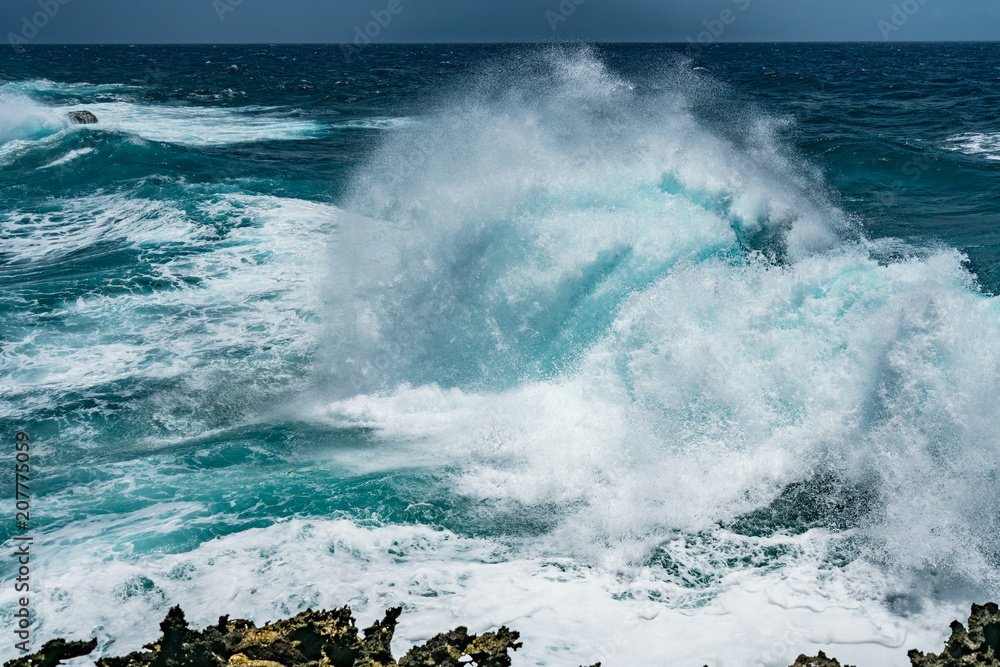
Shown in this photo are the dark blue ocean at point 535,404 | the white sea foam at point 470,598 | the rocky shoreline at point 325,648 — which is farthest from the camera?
the dark blue ocean at point 535,404

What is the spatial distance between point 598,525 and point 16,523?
5144 millimetres

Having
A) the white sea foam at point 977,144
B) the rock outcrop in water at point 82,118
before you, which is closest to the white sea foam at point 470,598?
the white sea foam at point 977,144

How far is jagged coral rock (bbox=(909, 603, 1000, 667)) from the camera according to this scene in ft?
13.1

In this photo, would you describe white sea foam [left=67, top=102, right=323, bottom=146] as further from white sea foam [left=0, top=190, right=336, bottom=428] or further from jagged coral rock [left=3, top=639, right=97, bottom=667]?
jagged coral rock [left=3, top=639, right=97, bottom=667]

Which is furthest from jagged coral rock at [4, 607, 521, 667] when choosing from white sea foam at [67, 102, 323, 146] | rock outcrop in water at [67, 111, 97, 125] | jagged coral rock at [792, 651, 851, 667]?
rock outcrop in water at [67, 111, 97, 125]

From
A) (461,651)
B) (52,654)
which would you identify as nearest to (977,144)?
(461,651)

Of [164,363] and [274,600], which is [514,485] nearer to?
[274,600]

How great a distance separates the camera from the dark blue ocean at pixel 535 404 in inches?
216

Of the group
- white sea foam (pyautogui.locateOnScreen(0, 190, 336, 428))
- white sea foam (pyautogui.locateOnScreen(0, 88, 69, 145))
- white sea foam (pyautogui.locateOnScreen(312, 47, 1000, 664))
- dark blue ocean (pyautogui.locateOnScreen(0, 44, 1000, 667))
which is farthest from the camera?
white sea foam (pyautogui.locateOnScreen(0, 88, 69, 145))

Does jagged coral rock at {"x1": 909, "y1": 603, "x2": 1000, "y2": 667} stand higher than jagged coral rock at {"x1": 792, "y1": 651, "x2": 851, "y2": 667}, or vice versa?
jagged coral rock at {"x1": 909, "y1": 603, "x2": 1000, "y2": 667}

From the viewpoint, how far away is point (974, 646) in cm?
406

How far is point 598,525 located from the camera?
20.5 feet

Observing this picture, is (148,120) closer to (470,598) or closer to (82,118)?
(82,118)

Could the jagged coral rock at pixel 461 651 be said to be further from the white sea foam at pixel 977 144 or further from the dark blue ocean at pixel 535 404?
the white sea foam at pixel 977 144
